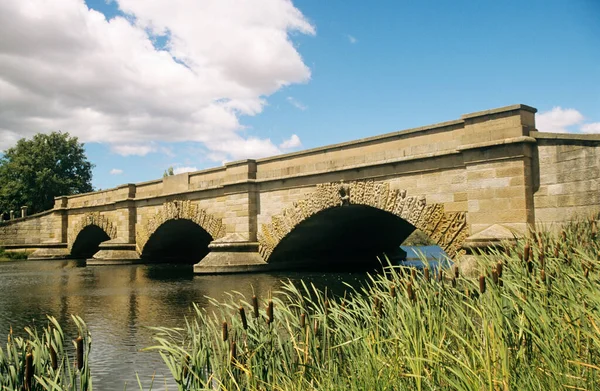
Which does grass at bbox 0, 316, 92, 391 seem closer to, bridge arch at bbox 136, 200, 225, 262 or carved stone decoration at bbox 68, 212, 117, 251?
bridge arch at bbox 136, 200, 225, 262

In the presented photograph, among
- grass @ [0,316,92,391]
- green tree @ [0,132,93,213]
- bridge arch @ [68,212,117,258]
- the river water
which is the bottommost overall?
the river water

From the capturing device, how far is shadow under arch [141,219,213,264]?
1081 inches

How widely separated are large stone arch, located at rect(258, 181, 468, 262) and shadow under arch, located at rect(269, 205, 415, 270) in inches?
13.9

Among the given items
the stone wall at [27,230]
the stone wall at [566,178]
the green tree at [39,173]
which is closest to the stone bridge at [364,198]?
the stone wall at [566,178]

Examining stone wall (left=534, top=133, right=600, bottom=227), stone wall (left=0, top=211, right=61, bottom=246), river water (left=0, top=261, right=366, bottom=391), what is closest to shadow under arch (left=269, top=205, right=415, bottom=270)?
river water (left=0, top=261, right=366, bottom=391)

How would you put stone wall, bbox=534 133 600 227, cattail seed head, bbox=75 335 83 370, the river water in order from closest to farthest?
cattail seed head, bbox=75 335 83 370 → the river water → stone wall, bbox=534 133 600 227

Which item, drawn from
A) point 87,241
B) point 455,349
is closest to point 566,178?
point 455,349

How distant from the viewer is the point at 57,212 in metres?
37.7

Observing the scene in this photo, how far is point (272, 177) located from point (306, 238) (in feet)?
9.38

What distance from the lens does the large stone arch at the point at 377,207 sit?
13.3 meters

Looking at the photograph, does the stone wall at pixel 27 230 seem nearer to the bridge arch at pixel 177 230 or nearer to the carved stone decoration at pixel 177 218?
the bridge arch at pixel 177 230

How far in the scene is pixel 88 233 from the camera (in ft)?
121

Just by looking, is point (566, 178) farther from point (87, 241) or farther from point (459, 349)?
point (87, 241)

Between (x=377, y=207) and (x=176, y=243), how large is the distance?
17.4 m
